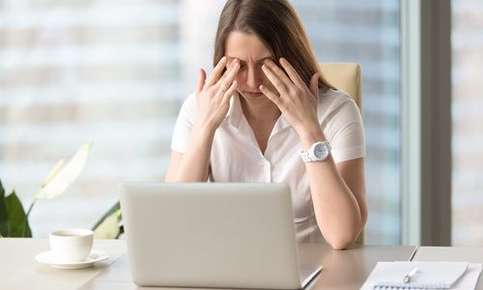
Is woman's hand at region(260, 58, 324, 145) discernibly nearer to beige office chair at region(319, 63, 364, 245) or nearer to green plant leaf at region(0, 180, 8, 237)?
beige office chair at region(319, 63, 364, 245)

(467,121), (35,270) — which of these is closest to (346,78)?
(35,270)

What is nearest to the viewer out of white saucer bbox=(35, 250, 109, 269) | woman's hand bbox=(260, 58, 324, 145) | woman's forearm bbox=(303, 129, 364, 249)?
white saucer bbox=(35, 250, 109, 269)

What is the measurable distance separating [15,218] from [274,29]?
1.15 metres

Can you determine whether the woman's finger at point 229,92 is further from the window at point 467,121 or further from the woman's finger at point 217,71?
the window at point 467,121

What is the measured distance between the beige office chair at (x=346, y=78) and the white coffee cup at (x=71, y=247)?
849mm

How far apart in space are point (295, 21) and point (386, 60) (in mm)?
1302

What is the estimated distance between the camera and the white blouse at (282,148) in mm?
2379

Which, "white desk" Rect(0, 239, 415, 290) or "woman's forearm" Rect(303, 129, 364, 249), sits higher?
"woman's forearm" Rect(303, 129, 364, 249)

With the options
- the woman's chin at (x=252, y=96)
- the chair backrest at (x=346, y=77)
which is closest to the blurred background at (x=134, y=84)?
the chair backrest at (x=346, y=77)

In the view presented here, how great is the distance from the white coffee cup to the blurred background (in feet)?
5.40

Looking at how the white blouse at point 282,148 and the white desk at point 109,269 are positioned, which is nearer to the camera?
the white desk at point 109,269

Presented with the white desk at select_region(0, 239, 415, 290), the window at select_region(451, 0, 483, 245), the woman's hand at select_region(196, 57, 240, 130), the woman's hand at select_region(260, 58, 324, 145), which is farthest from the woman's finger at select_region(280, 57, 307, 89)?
the window at select_region(451, 0, 483, 245)

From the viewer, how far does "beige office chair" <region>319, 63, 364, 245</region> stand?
2.54 m

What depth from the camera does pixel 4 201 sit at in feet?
9.93
